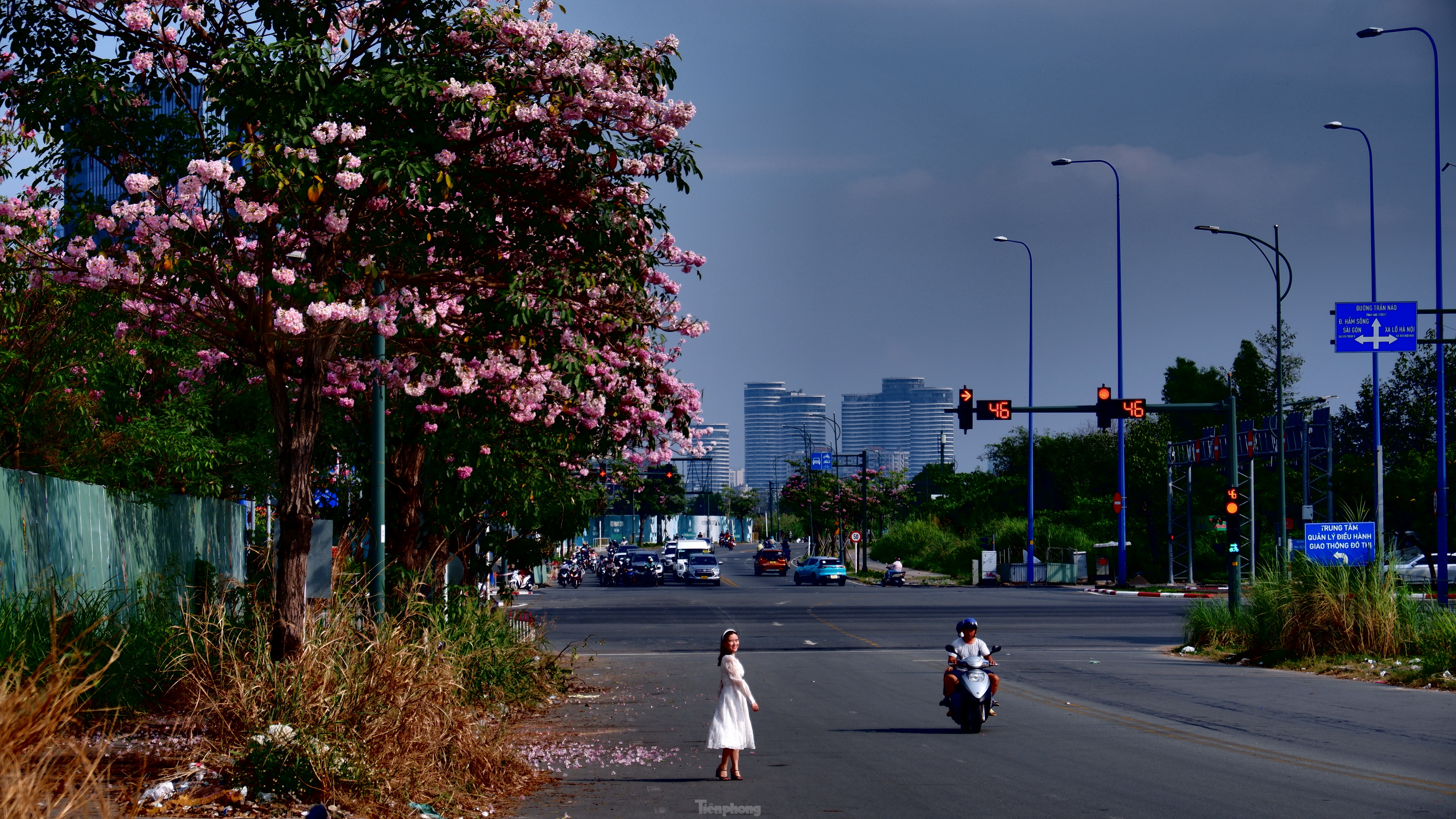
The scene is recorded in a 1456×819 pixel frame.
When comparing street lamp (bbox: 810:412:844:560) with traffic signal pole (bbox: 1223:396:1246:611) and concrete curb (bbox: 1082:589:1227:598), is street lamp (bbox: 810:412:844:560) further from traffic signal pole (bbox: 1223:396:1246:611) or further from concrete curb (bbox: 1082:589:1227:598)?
traffic signal pole (bbox: 1223:396:1246:611)

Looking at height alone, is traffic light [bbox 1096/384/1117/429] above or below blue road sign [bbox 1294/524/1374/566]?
above

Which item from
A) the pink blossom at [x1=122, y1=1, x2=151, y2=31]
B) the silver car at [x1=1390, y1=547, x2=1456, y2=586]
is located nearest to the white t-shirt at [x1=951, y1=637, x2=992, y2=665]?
the pink blossom at [x1=122, y1=1, x2=151, y2=31]

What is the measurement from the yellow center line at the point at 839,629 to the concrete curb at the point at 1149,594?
15.3m

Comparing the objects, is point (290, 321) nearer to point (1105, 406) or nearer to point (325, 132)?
point (325, 132)

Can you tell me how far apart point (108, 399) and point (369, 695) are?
988cm

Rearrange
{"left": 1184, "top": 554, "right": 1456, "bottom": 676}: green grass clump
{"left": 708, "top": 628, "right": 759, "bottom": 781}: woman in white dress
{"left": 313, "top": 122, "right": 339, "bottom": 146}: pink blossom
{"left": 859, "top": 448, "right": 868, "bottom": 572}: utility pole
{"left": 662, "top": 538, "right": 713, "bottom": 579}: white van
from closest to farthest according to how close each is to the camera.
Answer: {"left": 313, "top": 122, "right": 339, "bottom": 146}: pink blossom
{"left": 708, "top": 628, "right": 759, "bottom": 781}: woman in white dress
{"left": 1184, "top": 554, "right": 1456, "bottom": 676}: green grass clump
{"left": 662, "top": 538, "right": 713, "bottom": 579}: white van
{"left": 859, "top": 448, "right": 868, "bottom": 572}: utility pole

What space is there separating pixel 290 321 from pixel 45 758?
4433 mm

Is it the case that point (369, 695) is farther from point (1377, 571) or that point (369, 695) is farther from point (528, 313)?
point (1377, 571)

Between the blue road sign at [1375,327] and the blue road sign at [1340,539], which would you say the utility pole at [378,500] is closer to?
the blue road sign at [1340,539]

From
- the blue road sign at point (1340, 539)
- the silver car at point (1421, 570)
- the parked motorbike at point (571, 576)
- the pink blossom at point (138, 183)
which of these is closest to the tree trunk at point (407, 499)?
the pink blossom at point (138, 183)

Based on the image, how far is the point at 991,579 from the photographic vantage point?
→ 70188 millimetres

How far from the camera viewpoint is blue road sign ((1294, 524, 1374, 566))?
29234 mm

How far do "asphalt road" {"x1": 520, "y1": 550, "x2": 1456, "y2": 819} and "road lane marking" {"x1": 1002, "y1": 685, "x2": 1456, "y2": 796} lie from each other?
4 cm

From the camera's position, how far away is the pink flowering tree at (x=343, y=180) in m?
10.4
